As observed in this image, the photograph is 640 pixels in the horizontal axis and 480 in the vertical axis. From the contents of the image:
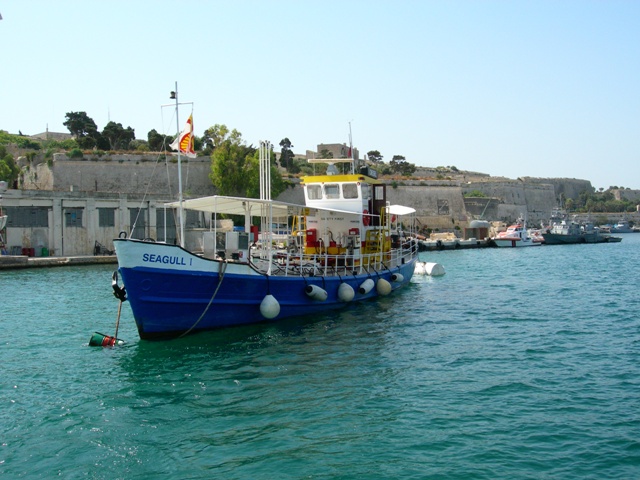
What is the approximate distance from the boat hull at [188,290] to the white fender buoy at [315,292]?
1.34ft

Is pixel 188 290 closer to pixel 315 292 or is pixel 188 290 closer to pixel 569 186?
pixel 315 292

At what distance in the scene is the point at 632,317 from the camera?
58.9 ft

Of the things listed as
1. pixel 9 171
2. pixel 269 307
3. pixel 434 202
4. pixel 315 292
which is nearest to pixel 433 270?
pixel 315 292

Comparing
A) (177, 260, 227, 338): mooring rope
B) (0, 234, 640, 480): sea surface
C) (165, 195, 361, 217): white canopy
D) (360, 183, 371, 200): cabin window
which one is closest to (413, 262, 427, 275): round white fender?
(360, 183, 371, 200): cabin window

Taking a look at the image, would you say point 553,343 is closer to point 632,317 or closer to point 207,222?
point 632,317

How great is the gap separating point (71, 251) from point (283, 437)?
120 ft

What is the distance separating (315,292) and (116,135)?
6362 cm

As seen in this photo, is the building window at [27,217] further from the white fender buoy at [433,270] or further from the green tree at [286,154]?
the green tree at [286,154]

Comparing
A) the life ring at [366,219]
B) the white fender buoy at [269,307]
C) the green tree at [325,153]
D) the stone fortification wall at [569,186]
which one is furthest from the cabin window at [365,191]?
the stone fortification wall at [569,186]

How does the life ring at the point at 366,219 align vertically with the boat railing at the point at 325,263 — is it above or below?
above

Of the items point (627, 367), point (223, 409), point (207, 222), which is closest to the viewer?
point (223, 409)

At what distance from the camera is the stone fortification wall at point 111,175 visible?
56250mm

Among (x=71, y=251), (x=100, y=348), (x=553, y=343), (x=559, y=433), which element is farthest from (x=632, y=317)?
(x=71, y=251)

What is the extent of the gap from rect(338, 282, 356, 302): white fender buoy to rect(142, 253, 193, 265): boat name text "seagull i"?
5.72m
